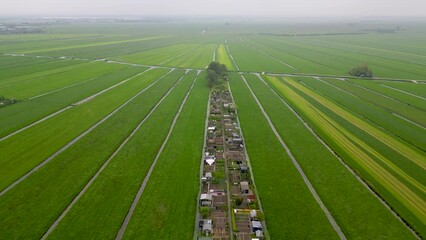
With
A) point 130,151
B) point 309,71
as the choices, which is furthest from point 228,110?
point 309,71

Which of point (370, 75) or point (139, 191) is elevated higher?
point (370, 75)

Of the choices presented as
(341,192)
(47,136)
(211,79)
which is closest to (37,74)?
(47,136)

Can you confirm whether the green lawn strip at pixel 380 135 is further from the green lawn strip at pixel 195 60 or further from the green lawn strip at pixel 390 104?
the green lawn strip at pixel 195 60

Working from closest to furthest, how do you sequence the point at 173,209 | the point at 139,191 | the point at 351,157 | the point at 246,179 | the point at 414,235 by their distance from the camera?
the point at 414,235
the point at 173,209
the point at 139,191
the point at 246,179
the point at 351,157

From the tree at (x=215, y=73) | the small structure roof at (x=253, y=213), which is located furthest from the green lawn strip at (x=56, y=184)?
the tree at (x=215, y=73)

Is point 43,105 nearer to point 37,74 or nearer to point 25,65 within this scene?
point 37,74

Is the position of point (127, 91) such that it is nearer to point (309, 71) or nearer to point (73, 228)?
point (73, 228)

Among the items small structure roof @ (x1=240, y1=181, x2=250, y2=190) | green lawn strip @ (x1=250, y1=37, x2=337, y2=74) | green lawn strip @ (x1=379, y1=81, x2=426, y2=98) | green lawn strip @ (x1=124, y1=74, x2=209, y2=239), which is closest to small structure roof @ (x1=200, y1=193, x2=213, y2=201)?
green lawn strip @ (x1=124, y1=74, x2=209, y2=239)
